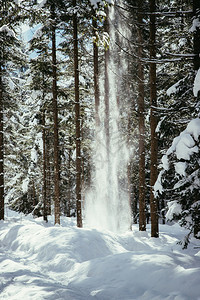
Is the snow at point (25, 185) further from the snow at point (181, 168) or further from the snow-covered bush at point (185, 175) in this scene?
the snow at point (181, 168)

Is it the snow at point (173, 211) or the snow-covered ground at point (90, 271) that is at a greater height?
the snow at point (173, 211)

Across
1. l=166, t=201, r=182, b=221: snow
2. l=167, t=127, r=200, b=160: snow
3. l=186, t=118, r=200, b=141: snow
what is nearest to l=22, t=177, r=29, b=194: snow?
l=166, t=201, r=182, b=221: snow

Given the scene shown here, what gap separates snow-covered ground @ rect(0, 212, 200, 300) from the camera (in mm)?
Result: 4223

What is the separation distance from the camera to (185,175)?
18.0ft

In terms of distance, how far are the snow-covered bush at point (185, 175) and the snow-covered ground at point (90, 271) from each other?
1005mm

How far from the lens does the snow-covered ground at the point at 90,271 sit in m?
4.22

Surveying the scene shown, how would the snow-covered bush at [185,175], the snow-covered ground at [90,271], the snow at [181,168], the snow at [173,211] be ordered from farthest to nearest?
the snow at [173,211] < the snow at [181,168] < the snow-covered bush at [185,175] < the snow-covered ground at [90,271]

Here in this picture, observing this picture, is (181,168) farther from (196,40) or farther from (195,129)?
(196,40)

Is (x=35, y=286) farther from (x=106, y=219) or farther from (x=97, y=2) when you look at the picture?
(x=106, y=219)

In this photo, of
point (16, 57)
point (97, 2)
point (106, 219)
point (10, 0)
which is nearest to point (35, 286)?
point (97, 2)

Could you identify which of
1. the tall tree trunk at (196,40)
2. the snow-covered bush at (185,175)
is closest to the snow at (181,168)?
the snow-covered bush at (185,175)

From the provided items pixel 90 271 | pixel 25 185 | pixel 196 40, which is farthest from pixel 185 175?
pixel 25 185

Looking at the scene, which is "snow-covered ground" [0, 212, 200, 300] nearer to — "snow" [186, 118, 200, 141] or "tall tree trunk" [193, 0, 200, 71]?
"snow" [186, 118, 200, 141]

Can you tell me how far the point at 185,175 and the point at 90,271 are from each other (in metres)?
3.41
